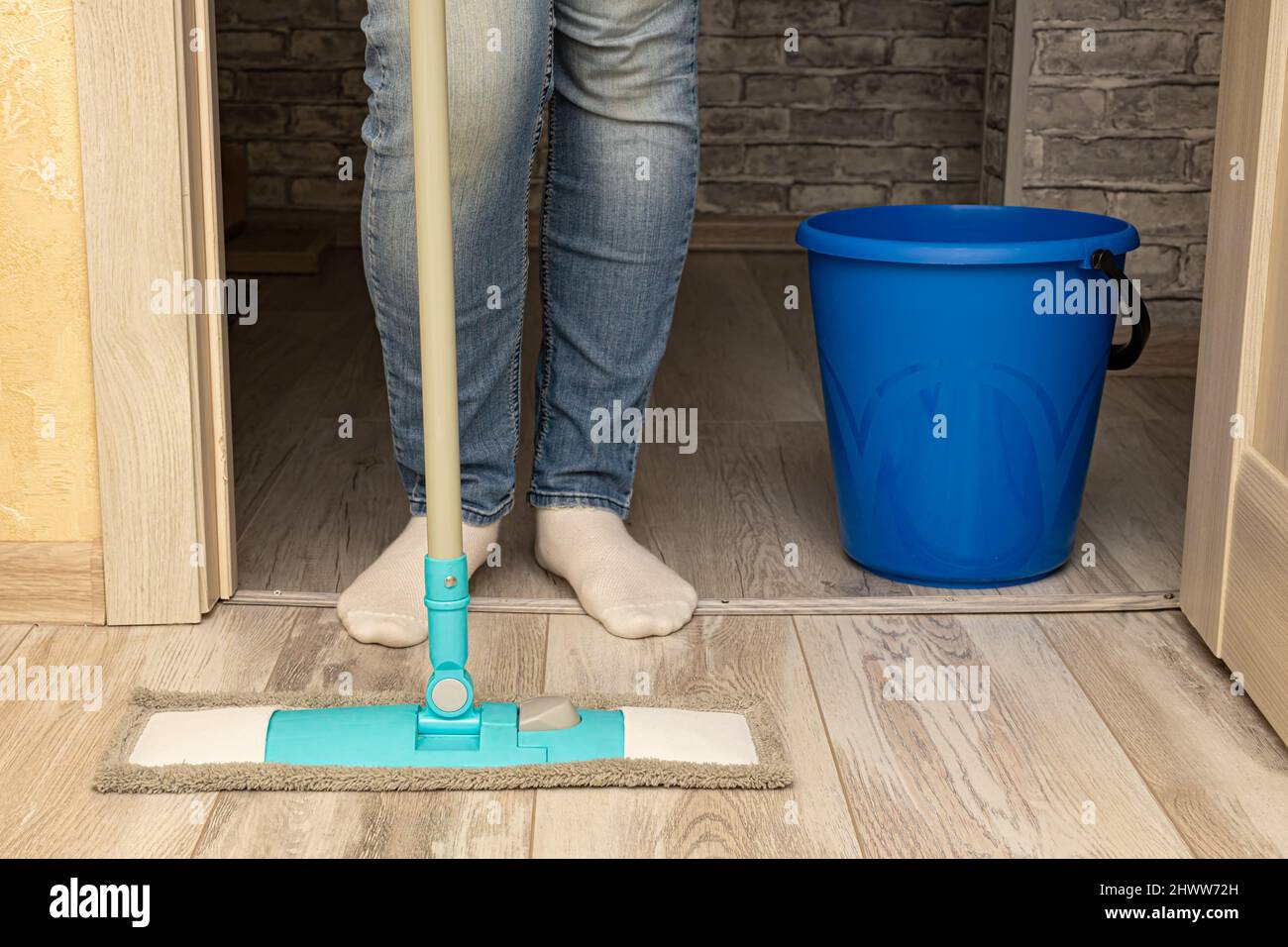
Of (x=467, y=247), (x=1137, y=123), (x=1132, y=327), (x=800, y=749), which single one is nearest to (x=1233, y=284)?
(x=1132, y=327)

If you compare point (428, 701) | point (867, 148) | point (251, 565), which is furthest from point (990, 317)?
point (867, 148)

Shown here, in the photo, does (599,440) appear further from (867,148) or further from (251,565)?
(867,148)

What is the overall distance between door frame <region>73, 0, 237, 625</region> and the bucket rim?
1.85ft

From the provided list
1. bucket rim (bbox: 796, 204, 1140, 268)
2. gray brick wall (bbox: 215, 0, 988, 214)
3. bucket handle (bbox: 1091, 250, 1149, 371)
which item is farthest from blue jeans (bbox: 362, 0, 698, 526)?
Answer: gray brick wall (bbox: 215, 0, 988, 214)

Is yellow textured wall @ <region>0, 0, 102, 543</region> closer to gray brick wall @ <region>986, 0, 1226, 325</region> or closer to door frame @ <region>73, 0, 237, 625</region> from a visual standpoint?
door frame @ <region>73, 0, 237, 625</region>

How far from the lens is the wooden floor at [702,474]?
57.9 inches

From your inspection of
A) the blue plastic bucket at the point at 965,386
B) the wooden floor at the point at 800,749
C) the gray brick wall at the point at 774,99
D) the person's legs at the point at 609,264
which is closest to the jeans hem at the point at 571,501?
the person's legs at the point at 609,264

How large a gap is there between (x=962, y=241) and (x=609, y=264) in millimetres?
457

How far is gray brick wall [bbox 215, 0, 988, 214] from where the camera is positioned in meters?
3.33

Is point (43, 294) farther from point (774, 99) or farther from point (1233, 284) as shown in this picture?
point (774, 99)

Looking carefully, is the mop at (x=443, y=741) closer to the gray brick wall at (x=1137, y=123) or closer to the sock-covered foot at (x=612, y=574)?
the sock-covered foot at (x=612, y=574)

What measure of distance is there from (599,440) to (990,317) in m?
0.39

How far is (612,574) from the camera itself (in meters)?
1.36

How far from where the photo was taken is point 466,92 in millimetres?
1129
